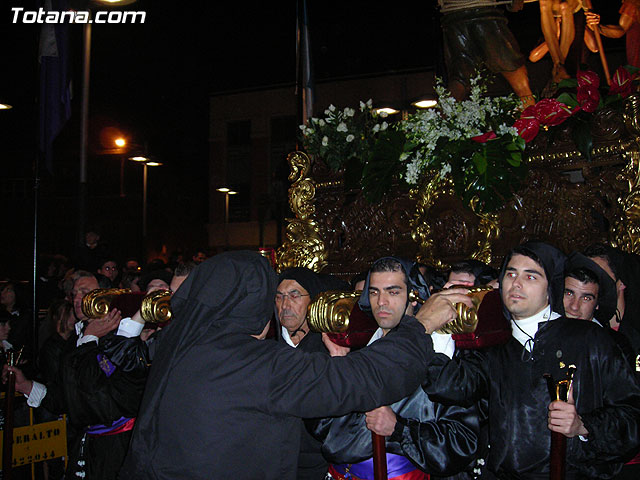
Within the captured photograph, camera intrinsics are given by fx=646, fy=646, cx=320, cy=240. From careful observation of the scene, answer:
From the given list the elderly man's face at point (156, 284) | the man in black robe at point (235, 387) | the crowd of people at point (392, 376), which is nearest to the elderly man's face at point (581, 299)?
the crowd of people at point (392, 376)

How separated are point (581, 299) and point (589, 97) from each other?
4.52ft

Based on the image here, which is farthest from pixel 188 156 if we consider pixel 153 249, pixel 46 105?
pixel 46 105

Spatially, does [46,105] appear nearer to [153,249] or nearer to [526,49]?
[526,49]

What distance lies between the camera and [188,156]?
76.9 feet

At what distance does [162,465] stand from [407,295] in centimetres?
148

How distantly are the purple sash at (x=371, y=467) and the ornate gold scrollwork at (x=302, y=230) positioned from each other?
7.01 feet

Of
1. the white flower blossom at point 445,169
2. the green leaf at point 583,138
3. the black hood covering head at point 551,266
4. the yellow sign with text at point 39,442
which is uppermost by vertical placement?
the green leaf at point 583,138

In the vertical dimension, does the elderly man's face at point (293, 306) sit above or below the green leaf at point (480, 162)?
below

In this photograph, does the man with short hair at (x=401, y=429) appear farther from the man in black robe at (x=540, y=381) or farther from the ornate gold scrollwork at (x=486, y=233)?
the ornate gold scrollwork at (x=486, y=233)

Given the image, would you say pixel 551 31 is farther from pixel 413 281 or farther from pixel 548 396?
pixel 548 396

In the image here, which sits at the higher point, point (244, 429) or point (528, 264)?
point (528, 264)

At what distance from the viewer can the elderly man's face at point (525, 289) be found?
3.14 m

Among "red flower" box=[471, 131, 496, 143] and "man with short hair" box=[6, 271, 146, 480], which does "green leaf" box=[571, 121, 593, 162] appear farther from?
"man with short hair" box=[6, 271, 146, 480]

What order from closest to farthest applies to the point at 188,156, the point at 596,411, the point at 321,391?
the point at 321,391 → the point at 596,411 → the point at 188,156
